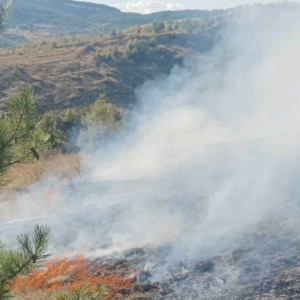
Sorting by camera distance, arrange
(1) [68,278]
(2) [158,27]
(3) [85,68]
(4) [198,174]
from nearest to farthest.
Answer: (1) [68,278]
(4) [198,174]
(3) [85,68]
(2) [158,27]

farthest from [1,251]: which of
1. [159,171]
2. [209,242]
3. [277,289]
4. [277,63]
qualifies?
[277,63]

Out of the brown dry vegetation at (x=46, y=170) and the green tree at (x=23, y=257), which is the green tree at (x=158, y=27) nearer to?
the brown dry vegetation at (x=46, y=170)

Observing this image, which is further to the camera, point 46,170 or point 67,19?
point 67,19

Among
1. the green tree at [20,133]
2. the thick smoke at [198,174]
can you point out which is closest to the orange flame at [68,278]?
the thick smoke at [198,174]

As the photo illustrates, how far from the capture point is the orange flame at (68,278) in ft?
27.5

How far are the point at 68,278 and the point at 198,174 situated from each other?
8.17 metres

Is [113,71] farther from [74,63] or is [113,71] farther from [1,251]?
[1,251]

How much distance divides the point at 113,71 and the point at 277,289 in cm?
3554

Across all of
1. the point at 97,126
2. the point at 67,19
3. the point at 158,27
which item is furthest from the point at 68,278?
the point at 67,19

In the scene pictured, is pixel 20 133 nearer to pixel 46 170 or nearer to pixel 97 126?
pixel 46 170

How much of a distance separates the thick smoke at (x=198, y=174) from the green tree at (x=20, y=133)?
7026 millimetres

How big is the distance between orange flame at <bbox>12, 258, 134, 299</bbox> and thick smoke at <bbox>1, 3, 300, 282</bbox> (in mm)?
816

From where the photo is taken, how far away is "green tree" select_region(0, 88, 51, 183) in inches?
108

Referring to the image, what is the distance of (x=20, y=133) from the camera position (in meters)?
2.88
